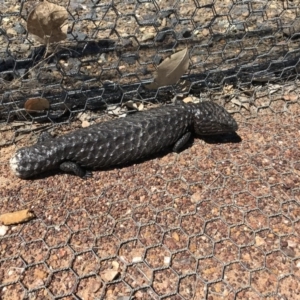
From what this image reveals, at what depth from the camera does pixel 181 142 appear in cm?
311

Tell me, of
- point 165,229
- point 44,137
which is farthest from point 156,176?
point 44,137

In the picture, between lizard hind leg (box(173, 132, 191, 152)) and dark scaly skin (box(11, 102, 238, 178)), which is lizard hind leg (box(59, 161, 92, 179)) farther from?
lizard hind leg (box(173, 132, 191, 152))

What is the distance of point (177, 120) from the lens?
311 cm

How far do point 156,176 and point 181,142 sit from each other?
36cm

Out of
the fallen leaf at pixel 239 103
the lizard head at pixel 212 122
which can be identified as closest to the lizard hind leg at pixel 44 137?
the lizard head at pixel 212 122

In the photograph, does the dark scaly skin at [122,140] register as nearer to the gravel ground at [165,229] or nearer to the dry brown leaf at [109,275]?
the gravel ground at [165,229]

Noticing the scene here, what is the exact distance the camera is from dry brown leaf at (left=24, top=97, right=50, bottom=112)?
309 cm

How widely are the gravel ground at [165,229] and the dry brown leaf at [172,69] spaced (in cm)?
58

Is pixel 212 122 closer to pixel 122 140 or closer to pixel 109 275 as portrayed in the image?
pixel 122 140

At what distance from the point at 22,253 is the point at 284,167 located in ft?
5.83

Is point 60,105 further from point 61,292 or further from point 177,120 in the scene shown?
point 61,292

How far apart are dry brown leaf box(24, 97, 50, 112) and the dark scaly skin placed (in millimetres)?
251

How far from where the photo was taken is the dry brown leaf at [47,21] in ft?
8.56

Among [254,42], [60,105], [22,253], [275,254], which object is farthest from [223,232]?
[254,42]
